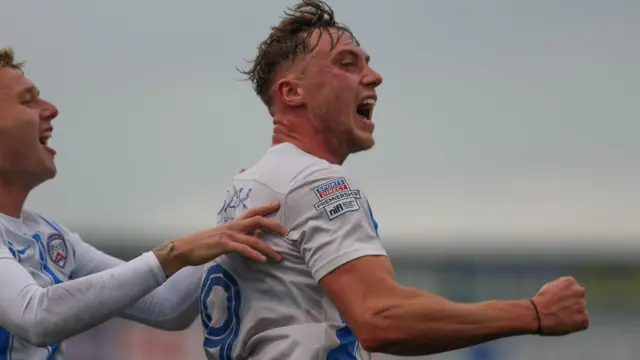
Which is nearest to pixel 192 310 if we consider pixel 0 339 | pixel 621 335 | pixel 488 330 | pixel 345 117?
pixel 0 339

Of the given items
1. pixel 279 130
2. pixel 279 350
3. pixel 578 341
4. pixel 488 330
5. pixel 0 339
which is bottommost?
pixel 578 341

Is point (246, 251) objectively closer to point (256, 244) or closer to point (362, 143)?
point (256, 244)

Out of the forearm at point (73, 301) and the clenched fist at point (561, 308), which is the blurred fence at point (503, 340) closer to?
the forearm at point (73, 301)

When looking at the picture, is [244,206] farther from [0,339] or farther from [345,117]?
[0,339]

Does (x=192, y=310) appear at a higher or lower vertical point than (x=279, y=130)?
lower

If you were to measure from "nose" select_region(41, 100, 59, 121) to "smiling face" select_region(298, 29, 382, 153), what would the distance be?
1.19 m

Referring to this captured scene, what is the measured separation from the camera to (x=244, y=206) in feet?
14.9

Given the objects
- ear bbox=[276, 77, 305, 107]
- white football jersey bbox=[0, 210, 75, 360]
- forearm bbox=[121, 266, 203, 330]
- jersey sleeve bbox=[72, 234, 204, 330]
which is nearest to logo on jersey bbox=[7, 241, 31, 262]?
white football jersey bbox=[0, 210, 75, 360]

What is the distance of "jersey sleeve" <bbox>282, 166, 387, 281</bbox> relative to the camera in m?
4.15

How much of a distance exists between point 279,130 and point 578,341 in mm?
A: 7546

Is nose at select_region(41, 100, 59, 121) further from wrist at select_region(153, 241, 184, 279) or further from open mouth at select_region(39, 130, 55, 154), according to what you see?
wrist at select_region(153, 241, 184, 279)

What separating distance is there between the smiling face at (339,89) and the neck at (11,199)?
1.35 metres

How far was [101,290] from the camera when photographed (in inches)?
173

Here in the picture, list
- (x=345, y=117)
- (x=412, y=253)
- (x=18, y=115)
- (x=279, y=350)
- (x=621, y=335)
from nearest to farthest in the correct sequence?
1. (x=279, y=350)
2. (x=345, y=117)
3. (x=18, y=115)
4. (x=621, y=335)
5. (x=412, y=253)
